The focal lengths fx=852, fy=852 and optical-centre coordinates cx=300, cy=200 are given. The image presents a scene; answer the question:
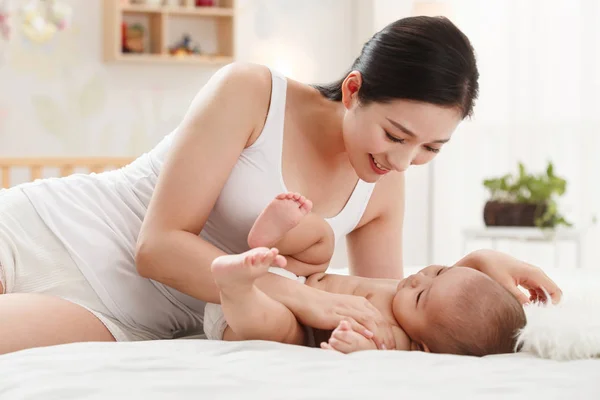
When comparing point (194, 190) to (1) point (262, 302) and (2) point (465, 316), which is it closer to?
(1) point (262, 302)

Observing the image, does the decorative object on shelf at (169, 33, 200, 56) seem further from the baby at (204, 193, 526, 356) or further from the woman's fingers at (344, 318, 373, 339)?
the woman's fingers at (344, 318, 373, 339)

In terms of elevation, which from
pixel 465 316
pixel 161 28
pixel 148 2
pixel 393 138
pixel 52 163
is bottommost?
pixel 52 163

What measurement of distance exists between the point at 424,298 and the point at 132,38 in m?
3.15

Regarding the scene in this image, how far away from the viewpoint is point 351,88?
5.23 feet

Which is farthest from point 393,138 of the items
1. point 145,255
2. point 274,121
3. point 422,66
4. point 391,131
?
point 145,255

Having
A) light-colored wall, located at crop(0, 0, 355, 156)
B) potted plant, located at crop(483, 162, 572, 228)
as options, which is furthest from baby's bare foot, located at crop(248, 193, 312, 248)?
light-colored wall, located at crop(0, 0, 355, 156)

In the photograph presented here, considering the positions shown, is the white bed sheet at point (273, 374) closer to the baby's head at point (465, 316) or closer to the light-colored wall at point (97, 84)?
the baby's head at point (465, 316)

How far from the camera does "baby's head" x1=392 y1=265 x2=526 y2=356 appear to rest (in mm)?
1310

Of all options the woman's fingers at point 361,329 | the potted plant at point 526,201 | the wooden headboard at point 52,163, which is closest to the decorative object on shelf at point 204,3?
the wooden headboard at point 52,163

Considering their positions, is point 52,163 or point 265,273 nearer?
point 265,273

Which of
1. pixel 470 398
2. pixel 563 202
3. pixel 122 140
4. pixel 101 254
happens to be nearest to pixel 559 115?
pixel 563 202

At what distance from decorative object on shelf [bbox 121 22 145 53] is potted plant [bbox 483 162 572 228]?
183cm

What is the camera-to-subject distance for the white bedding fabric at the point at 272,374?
986mm

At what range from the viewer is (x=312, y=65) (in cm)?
479
